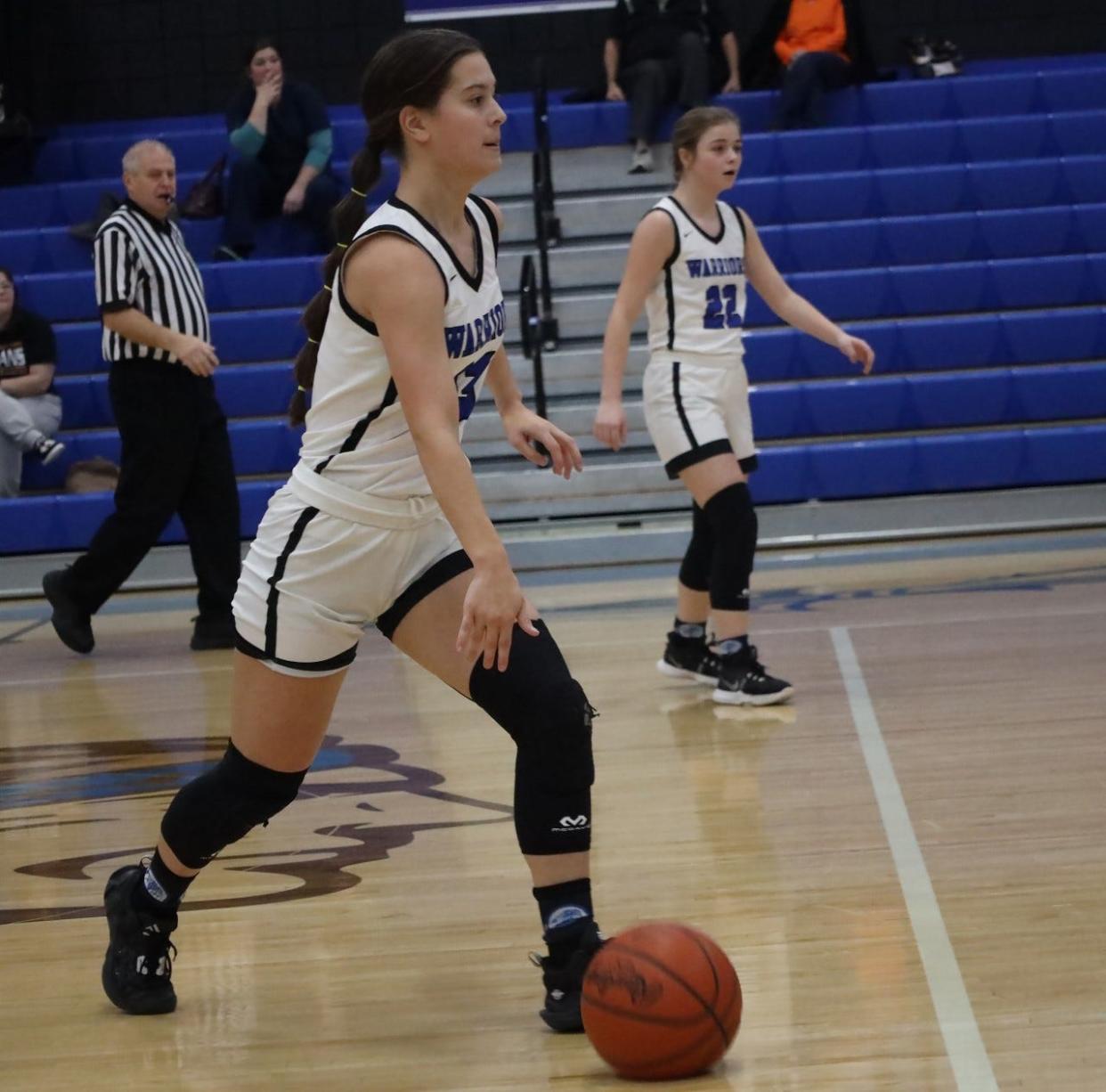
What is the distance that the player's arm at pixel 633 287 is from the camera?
5.44 meters

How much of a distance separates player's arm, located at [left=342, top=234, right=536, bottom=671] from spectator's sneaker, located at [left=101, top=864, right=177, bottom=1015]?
2.68 ft

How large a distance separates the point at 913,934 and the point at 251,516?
687 centimetres

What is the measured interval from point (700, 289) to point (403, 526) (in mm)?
2817

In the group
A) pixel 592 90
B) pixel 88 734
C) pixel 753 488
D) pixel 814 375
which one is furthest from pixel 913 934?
pixel 592 90

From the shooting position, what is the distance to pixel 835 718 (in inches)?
205

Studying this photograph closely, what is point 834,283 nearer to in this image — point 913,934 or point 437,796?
point 437,796

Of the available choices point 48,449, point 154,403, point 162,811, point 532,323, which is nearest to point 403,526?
point 162,811

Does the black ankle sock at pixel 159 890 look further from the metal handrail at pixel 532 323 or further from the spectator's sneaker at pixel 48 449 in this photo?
the metal handrail at pixel 532 323

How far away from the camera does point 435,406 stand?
8.83 ft

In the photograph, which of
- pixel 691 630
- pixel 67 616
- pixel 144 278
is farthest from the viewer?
pixel 67 616

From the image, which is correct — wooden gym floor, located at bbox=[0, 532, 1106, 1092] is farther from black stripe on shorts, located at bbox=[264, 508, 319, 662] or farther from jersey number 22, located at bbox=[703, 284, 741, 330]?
jersey number 22, located at bbox=[703, 284, 741, 330]

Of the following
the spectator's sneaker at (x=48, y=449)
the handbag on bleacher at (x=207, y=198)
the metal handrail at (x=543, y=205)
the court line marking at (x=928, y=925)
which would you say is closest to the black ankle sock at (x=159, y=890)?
the court line marking at (x=928, y=925)

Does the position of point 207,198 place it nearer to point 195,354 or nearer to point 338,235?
point 195,354

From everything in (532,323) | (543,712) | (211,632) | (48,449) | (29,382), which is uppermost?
(543,712)
